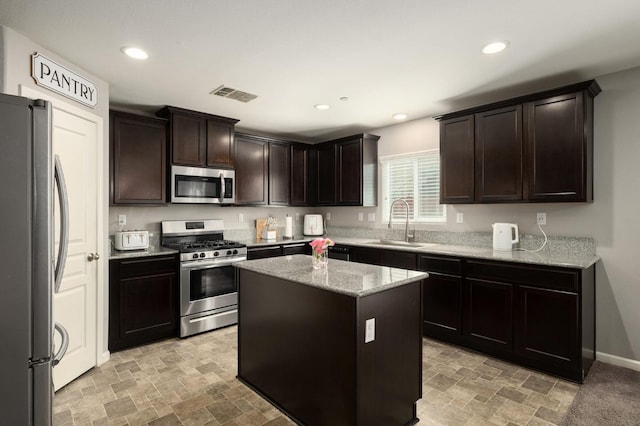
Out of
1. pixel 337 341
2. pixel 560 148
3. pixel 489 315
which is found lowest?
pixel 489 315

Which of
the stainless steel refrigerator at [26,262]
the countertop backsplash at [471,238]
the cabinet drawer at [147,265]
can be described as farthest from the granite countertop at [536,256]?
the stainless steel refrigerator at [26,262]

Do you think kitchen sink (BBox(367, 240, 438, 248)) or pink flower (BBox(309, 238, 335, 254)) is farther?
kitchen sink (BBox(367, 240, 438, 248))

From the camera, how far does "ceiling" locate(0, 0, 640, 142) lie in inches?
78.8

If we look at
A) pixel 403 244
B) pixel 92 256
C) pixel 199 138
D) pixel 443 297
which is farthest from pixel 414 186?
pixel 92 256

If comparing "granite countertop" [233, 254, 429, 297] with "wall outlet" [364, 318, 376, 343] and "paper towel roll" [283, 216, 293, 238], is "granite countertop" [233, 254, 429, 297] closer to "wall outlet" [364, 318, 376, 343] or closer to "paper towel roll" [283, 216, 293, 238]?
"wall outlet" [364, 318, 376, 343]

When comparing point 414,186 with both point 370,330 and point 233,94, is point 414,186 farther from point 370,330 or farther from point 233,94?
point 370,330

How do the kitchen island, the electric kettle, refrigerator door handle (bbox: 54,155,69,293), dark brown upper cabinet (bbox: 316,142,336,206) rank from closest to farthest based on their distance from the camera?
refrigerator door handle (bbox: 54,155,69,293)
the kitchen island
the electric kettle
dark brown upper cabinet (bbox: 316,142,336,206)

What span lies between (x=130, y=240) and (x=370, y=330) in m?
2.80

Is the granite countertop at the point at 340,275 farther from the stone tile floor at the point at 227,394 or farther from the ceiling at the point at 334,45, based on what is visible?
the ceiling at the point at 334,45

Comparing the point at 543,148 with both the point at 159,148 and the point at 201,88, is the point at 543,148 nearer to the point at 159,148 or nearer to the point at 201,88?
the point at 201,88

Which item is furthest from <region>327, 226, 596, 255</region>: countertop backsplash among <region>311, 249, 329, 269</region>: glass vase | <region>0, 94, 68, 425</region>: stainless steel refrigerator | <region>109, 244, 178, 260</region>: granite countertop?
<region>0, 94, 68, 425</region>: stainless steel refrigerator

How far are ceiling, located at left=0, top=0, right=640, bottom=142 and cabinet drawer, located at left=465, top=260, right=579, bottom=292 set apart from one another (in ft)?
5.47

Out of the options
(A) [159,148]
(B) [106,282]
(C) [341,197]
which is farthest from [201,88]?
(C) [341,197]

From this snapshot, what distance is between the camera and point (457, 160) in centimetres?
365
